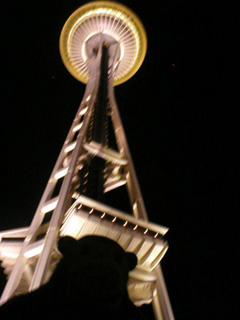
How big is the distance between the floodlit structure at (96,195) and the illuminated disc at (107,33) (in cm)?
3

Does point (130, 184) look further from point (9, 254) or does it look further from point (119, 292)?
point (119, 292)

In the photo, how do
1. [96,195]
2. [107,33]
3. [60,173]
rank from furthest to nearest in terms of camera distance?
[107,33] < [60,173] < [96,195]

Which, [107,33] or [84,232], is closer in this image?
[84,232]

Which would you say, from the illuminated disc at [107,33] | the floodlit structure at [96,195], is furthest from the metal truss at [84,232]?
the illuminated disc at [107,33]

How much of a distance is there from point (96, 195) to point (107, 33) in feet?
27.9

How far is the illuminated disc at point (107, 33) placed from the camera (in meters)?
12.1

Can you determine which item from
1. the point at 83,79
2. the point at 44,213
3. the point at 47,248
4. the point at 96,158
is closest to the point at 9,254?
the point at 44,213

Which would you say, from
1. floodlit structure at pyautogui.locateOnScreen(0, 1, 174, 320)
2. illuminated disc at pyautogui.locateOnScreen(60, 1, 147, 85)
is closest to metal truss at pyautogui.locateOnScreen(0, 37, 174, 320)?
floodlit structure at pyautogui.locateOnScreen(0, 1, 174, 320)

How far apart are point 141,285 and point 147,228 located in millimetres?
1023

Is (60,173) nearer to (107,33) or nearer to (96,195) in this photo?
(96,195)

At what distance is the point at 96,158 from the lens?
710 centimetres

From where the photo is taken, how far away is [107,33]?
41.8 feet

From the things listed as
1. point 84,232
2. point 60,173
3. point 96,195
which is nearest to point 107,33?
point 60,173

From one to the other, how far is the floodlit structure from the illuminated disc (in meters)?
0.03
